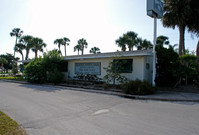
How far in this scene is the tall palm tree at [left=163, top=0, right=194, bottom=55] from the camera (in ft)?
48.7

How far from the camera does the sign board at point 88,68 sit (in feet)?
48.6

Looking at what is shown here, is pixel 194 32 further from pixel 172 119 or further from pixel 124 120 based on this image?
pixel 124 120

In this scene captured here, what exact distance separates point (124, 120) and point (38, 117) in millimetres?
2981

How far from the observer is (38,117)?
16.5 ft

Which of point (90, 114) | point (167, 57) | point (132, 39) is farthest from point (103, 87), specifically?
point (132, 39)

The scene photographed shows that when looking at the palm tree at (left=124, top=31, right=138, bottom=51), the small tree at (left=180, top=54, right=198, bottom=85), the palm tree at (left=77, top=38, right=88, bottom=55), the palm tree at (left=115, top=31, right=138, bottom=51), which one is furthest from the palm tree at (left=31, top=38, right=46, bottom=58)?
the small tree at (left=180, top=54, right=198, bottom=85)

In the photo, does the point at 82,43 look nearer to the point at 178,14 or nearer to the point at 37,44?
the point at 37,44

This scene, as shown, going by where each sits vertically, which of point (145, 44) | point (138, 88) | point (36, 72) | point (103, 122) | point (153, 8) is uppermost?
point (145, 44)

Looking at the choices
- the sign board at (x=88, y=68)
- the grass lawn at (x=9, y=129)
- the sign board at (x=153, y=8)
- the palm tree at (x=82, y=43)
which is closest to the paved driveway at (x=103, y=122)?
the grass lawn at (x=9, y=129)

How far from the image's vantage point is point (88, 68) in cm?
1555

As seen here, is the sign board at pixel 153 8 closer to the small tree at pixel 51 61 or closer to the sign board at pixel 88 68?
the sign board at pixel 88 68

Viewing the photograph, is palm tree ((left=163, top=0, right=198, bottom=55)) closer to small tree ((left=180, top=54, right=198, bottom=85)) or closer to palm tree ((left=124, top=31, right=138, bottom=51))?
small tree ((left=180, top=54, right=198, bottom=85))

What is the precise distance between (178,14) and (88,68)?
11.4m

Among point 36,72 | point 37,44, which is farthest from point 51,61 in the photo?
point 37,44
